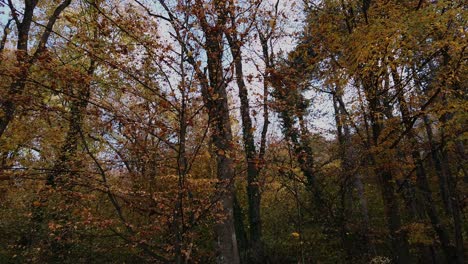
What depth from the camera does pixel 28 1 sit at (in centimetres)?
747

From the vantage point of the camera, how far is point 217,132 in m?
3.98

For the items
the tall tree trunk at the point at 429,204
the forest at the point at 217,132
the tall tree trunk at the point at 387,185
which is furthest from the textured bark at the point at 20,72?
the tall tree trunk at the point at 429,204

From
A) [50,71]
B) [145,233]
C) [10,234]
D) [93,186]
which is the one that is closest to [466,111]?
[145,233]

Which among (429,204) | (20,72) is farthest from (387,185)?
(20,72)

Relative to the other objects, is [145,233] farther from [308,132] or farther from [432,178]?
[432,178]

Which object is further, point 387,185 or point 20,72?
point 387,185

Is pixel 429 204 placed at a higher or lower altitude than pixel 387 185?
lower

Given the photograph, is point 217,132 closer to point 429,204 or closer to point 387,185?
point 387,185

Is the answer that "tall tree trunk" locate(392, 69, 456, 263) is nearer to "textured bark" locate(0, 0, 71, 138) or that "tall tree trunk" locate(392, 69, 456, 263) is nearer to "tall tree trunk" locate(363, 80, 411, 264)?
"tall tree trunk" locate(363, 80, 411, 264)

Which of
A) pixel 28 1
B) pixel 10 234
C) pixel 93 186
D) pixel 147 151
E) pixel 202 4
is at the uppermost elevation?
pixel 28 1

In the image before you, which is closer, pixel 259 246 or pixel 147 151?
pixel 147 151

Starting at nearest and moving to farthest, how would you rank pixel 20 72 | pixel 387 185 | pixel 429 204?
pixel 20 72 → pixel 387 185 → pixel 429 204

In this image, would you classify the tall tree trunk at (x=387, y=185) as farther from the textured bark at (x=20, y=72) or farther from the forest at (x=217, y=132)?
the textured bark at (x=20, y=72)

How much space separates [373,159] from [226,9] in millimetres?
5271
